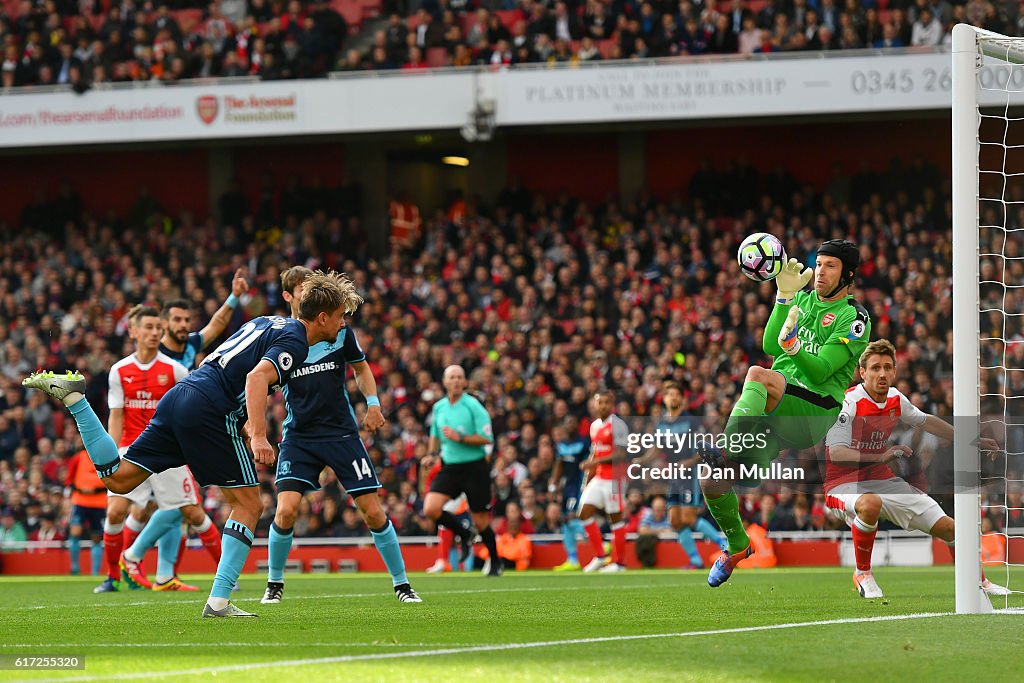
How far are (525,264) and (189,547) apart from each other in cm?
725

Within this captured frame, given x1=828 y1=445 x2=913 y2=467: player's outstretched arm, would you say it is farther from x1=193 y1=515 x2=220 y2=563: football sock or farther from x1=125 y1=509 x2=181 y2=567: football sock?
x1=125 y1=509 x2=181 y2=567: football sock

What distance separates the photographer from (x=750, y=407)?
335 inches

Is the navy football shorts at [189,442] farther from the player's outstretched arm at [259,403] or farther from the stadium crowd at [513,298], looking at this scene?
the stadium crowd at [513,298]

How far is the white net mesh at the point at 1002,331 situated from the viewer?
27.9ft

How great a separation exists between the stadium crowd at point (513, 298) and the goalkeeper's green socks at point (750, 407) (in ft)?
29.5

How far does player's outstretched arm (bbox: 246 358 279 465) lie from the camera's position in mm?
7270

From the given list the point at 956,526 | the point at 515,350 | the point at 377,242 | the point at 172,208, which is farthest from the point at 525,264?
the point at 956,526

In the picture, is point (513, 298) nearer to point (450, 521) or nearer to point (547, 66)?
point (547, 66)

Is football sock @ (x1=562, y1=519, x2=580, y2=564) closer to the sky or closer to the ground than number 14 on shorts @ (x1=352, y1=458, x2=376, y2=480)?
closer to the ground

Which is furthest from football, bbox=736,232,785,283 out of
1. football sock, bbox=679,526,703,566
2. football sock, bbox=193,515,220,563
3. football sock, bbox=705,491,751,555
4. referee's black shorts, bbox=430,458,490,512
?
football sock, bbox=679,526,703,566

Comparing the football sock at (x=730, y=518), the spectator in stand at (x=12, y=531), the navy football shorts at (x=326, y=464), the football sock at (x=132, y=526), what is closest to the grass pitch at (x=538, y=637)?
the football sock at (x=730, y=518)

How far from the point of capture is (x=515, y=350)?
21609mm

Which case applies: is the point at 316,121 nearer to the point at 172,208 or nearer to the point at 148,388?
the point at 172,208

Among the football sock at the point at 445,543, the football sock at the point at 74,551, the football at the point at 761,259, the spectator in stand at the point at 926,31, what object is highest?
the spectator in stand at the point at 926,31
